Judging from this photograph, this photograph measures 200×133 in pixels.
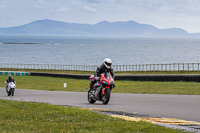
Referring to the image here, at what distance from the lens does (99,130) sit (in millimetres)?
8898

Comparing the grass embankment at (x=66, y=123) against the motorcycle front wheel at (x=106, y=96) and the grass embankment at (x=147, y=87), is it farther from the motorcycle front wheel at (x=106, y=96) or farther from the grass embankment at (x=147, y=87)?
the grass embankment at (x=147, y=87)

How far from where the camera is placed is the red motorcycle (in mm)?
15398

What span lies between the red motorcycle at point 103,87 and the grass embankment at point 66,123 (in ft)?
9.98

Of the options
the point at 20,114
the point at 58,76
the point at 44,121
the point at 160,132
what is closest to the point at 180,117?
the point at 160,132

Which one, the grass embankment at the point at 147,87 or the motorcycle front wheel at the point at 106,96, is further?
the grass embankment at the point at 147,87

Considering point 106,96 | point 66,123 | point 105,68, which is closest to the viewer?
point 66,123

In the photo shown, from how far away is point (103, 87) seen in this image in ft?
51.6

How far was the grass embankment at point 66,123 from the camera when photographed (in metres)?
8.94

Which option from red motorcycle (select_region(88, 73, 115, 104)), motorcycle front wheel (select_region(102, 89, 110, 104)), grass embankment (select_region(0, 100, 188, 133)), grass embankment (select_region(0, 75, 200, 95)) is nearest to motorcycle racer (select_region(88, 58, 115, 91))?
red motorcycle (select_region(88, 73, 115, 104))

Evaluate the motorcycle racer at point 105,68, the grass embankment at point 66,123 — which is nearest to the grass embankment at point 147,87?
the motorcycle racer at point 105,68

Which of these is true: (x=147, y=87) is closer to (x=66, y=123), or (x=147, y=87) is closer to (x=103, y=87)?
(x=103, y=87)

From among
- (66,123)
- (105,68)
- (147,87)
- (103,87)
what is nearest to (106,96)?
(103,87)

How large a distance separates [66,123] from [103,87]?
5.86 metres

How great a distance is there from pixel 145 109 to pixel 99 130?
5.65 m
